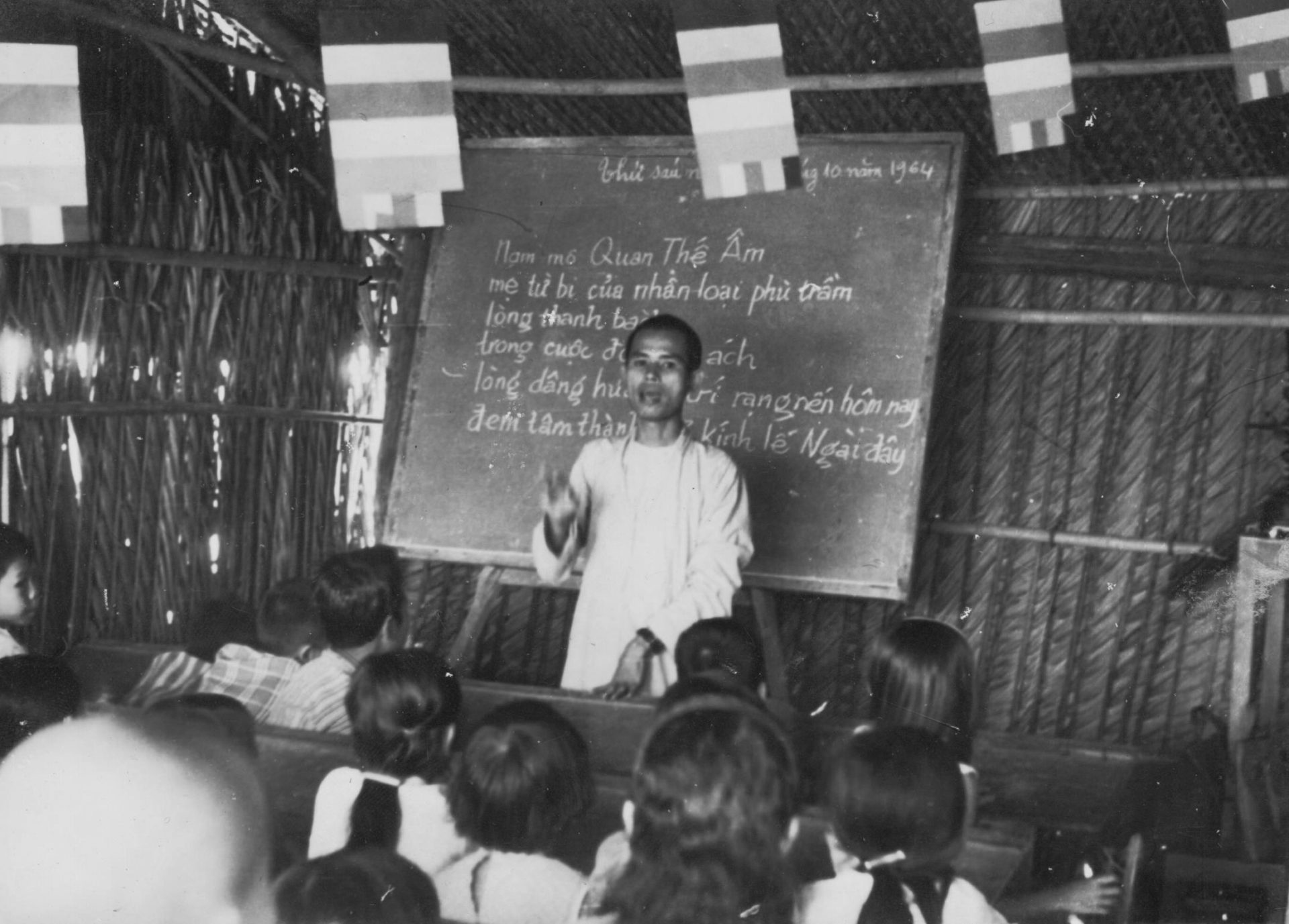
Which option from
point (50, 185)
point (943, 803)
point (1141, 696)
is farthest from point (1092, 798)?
point (50, 185)

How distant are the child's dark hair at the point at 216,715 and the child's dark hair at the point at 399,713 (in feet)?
0.71

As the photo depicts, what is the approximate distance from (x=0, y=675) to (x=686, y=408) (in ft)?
8.31

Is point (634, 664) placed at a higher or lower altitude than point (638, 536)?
lower

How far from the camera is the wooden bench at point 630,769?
2.62 m

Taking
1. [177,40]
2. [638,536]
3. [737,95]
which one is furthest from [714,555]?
[177,40]

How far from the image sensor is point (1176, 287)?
4.71 metres

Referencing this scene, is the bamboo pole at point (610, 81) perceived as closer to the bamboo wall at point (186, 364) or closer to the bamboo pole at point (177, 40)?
the bamboo pole at point (177, 40)

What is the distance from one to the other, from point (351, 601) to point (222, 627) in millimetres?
954

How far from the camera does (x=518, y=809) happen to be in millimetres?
2264

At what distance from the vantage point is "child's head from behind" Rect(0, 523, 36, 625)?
11.4 feet

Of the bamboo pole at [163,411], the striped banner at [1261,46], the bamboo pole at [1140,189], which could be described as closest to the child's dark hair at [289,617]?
the bamboo pole at [163,411]

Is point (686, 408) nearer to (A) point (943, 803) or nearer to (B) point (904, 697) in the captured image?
(B) point (904, 697)

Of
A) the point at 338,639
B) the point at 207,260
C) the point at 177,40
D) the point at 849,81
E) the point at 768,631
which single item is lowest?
the point at 768,631

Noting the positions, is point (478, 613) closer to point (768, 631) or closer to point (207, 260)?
point (768, 631)
